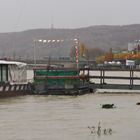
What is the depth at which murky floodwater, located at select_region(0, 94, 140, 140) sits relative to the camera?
22.2 metres

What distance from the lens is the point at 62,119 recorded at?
1093 inches

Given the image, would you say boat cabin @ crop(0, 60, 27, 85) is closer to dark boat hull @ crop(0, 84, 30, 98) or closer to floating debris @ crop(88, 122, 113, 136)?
A: dark boat hull @ crop(0, 84, 30, 98)

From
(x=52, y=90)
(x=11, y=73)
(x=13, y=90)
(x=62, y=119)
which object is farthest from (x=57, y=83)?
(x=62, y=119)

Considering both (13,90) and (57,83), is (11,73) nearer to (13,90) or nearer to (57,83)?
(13,90)

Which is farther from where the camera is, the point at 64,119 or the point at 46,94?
the point at 46,94

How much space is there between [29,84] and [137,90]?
1104 cm

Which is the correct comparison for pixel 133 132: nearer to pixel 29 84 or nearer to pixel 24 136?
pixel 24 136

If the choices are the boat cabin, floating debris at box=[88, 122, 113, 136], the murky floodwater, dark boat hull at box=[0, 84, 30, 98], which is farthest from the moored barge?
floating debris at box=[88, 122, 113, 136]

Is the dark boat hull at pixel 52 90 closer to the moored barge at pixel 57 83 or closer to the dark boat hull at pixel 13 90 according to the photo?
the moored barge at pixel 57 83

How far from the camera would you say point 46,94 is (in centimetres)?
4444

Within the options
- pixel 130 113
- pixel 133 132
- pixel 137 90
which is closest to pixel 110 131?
pixel 133 132

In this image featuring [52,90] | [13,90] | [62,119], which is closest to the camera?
[62,119]

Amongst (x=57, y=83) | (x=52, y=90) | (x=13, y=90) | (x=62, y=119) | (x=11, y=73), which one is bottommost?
(x=62, y=119)

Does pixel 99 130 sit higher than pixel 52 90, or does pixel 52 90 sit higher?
pixel 52 90
